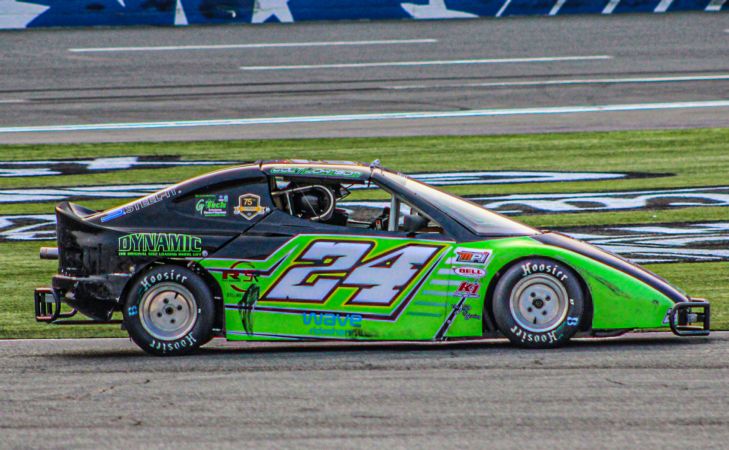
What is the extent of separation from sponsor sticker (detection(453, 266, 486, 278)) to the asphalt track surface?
34.8 feet

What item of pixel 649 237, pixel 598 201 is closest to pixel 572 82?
pixel 598 201

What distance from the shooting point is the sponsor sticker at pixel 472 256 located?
816 cm

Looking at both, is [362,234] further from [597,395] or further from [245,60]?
[245,60]

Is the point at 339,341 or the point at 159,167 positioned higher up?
the point at 159,167

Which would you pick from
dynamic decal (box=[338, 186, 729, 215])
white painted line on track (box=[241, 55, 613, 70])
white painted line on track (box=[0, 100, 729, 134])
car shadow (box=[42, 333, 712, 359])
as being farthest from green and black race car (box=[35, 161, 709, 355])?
white painted line on track (box=[241, 55, 613, 70])

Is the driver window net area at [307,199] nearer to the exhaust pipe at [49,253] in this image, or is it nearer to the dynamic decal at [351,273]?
the dynamic decal at [351,273]

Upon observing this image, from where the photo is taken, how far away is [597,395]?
688 centimetres

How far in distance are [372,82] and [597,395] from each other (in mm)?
16402

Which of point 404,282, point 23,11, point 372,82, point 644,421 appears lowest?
point 644,421

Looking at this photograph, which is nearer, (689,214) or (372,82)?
(689,214)

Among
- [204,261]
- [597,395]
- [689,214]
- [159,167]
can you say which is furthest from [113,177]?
[597,395]

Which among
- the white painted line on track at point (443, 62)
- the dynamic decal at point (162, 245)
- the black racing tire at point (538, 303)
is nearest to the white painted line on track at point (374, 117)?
the white painted line on track at point (443, 62)

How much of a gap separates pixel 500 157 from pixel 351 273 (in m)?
9.11

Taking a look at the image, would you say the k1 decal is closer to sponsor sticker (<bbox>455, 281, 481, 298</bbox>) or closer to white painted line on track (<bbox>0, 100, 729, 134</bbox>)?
sponsor sticker (<bbox>455, 281, 481, 298</bbox>)
